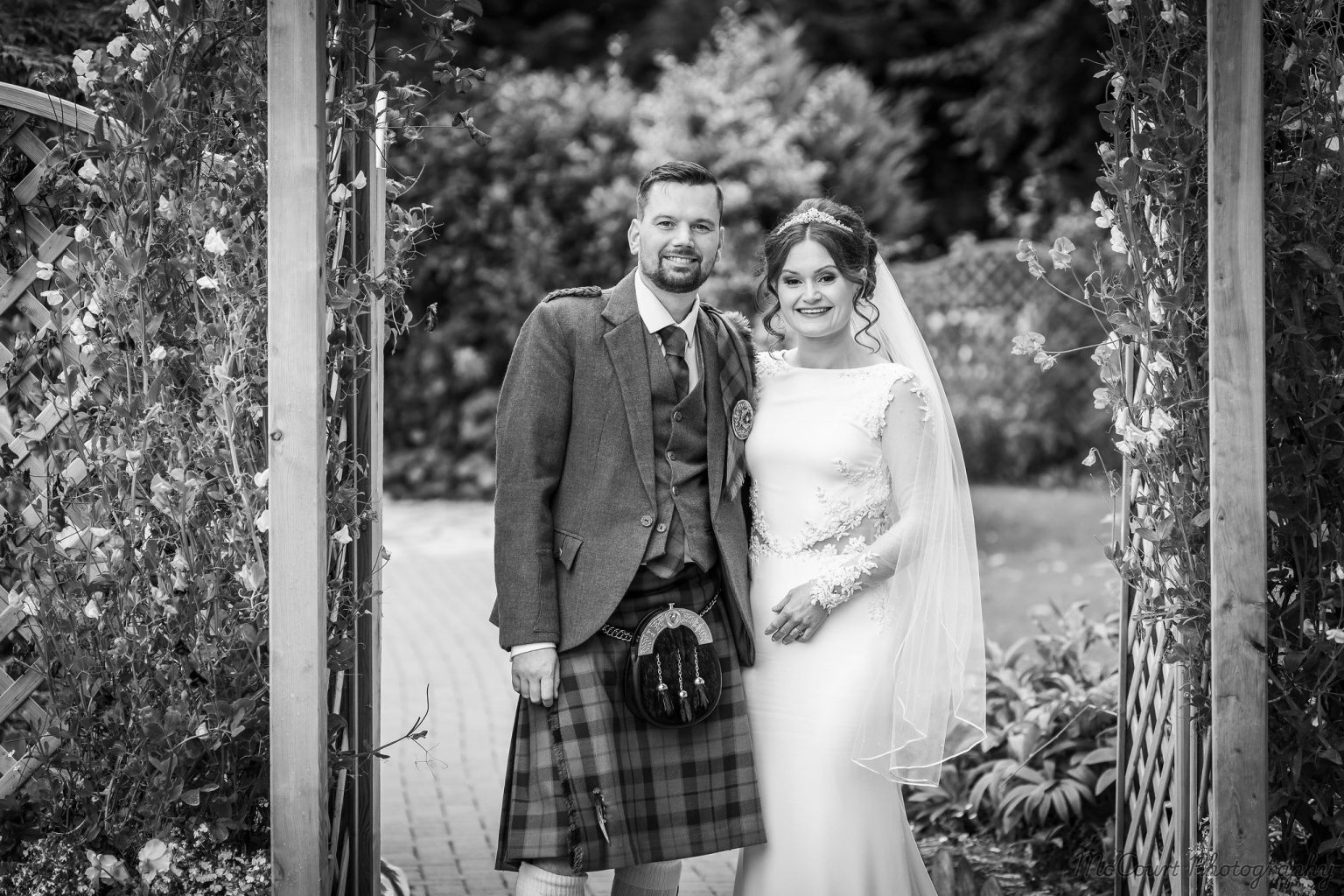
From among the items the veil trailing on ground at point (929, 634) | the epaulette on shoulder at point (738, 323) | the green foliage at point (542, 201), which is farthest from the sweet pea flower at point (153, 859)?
the green foliage at point (542, 201)

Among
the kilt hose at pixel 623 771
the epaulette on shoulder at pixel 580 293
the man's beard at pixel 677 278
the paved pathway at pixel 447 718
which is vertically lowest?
the paved pathway at pixel 447 718

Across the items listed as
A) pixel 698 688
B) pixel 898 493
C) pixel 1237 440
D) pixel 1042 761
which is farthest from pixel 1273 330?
pixel 1042 761

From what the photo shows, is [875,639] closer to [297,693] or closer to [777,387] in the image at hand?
[777,387]

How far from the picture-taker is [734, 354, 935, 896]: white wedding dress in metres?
3.21

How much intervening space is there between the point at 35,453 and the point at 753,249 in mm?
7610

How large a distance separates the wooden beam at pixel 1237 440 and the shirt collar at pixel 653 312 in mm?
1161

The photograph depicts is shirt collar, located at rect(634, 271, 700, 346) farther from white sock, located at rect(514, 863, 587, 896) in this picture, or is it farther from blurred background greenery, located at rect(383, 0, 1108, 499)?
blurred background greenery, located at rect(383, 0, 1108, 499)

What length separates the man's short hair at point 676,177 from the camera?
314 cm

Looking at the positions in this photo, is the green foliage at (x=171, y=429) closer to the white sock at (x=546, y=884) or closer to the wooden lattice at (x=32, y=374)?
the wooden lattice at (x=32, y=374)

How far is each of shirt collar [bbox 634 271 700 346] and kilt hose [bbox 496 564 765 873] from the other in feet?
1.88

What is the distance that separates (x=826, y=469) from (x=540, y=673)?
861 mm

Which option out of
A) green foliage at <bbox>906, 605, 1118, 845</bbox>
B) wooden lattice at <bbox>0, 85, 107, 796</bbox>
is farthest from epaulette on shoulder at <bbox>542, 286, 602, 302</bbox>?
green foliage at <bbox>906, 605, 1118, 845</bbox>

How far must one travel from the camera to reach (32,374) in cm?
337

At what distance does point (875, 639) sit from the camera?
332 centimetres
